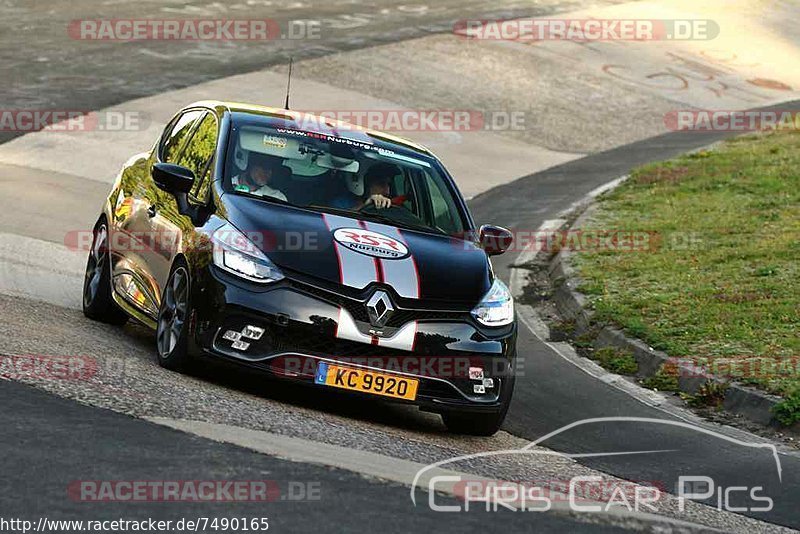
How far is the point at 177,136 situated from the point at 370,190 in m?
1.81

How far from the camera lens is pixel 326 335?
7957 mm

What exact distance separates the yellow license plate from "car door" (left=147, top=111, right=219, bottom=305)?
1280 millimetres

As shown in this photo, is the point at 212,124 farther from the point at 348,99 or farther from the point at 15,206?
the point at 348,99

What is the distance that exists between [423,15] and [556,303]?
66.0 feet

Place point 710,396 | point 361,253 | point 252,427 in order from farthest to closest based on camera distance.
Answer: point 710,396, point 361,253, point 252,427

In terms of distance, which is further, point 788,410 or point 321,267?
point 788,410

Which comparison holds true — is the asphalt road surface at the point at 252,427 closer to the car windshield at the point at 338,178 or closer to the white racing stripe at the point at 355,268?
the white racing stripe at the point at 355,268

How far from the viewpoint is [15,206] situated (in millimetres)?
14922

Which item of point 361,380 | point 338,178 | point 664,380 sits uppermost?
point 338,178

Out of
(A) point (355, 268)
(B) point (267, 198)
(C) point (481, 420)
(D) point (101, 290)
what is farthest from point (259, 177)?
(C) point (481, 420)

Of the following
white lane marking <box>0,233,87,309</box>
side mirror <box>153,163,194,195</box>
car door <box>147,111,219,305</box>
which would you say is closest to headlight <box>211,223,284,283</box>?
car door <box>147,111,219,305</box>

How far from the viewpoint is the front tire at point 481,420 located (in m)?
8.46

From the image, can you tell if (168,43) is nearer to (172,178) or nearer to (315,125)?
(315,125)

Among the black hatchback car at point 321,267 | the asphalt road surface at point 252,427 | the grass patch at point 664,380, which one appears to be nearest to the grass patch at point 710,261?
the grass patch at point 664,380
